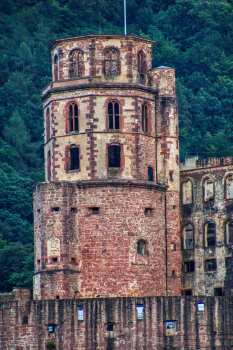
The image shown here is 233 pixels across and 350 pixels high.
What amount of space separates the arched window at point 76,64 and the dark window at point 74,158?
19.3 ft

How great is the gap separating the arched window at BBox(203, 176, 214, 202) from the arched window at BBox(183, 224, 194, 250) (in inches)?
99.9

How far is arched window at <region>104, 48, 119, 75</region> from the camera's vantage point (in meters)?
99.8

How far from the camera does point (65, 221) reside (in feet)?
316

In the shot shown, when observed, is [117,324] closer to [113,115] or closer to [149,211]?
[149,211]

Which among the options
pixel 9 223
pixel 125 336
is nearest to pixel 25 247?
pixel 9 223

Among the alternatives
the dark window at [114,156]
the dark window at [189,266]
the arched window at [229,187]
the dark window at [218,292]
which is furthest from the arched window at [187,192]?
the dark window at [218,292]

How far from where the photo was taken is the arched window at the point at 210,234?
3974 inches

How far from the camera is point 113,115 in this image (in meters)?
98.8

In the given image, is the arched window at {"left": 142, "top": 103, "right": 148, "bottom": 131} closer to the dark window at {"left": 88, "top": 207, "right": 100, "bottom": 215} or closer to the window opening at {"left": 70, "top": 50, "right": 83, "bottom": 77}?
the window opening at {"left": 70, "top": 50, "right": 83, "bottom": 77}

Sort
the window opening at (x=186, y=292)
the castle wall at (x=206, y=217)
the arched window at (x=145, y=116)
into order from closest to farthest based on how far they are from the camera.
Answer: the castle wall at (x=206, y=217) → the arched window at (x=145, y=116) → the window opening at (x=186, y=292)

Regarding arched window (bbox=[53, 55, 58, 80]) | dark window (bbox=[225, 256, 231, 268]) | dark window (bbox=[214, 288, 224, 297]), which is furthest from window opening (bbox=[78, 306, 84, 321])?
arched window (bbox=[53, 55, 58, 80])

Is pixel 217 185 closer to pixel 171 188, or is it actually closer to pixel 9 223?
pixel 171 188

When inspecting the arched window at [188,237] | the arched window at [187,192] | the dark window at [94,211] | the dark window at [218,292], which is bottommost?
the dark window at [218,292]

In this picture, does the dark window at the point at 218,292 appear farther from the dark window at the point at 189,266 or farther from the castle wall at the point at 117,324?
the castle wall at the point at 117,324
